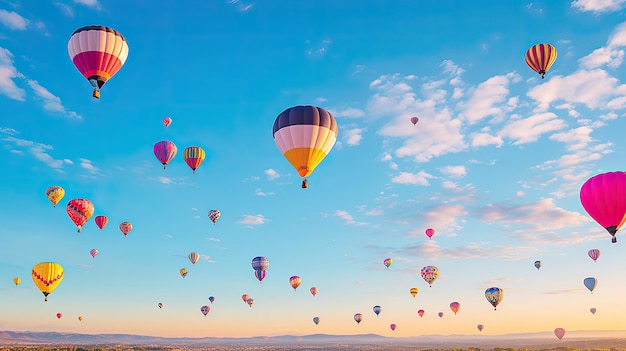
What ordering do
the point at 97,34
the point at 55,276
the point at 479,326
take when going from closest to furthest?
the point at 97,34 < the point at 55,276 < the point at 479,326

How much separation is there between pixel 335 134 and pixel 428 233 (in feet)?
136

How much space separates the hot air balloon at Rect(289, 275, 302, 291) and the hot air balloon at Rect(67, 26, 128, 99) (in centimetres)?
4926

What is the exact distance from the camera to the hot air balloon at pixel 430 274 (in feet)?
245

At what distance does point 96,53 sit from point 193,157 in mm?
20355

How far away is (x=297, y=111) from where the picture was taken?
33.2 m

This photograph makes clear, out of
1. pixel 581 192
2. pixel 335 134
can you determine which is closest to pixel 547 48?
pixel 581 192

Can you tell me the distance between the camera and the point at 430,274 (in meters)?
75.2

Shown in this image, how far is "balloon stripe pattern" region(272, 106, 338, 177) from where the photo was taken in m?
32.8

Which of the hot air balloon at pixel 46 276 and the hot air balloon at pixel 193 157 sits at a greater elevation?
the hot air balloon at pixel 193 157

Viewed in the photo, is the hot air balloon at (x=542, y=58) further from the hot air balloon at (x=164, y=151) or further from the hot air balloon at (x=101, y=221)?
the hot air balloon at (x=101, y=221)

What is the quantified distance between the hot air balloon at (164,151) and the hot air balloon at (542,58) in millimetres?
34726

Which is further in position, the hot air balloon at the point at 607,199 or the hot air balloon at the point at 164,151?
the hot air balloon at the point at 164,151

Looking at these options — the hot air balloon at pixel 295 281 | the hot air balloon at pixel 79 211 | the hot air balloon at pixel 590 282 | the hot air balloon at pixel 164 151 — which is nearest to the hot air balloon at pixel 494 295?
the hot air balloon at pixel 590 282

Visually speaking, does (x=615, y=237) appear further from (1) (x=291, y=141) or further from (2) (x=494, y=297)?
(2) (x=494, y=297)
